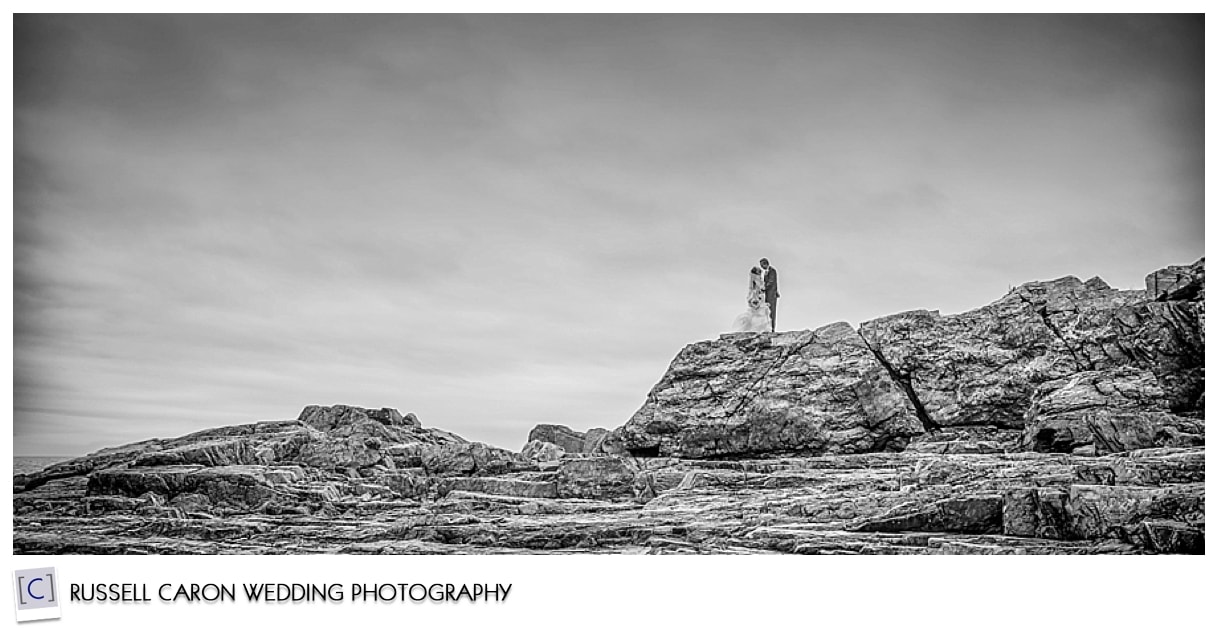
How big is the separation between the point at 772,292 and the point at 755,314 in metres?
0.73

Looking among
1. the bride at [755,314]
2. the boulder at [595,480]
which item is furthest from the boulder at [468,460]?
the bride at [755,314]

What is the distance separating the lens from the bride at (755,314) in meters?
28.2

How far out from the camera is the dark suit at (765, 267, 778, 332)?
27969 millimetres

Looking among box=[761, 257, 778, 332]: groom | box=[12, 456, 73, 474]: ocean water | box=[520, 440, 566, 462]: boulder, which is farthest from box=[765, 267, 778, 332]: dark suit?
box=[12, 456, 73, 474]: ocean water

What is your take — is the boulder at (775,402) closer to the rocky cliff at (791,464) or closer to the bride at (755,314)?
the rocky cliff at (791,464)

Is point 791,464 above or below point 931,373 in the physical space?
below

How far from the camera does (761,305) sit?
1118 inches

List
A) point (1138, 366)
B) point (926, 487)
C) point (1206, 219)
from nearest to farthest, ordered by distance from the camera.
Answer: point (1206, 219) → point (926, 487) → point (1138, 366)

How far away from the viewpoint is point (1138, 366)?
80.1 ft

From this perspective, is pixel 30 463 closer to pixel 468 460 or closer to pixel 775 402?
pixel 468 460
